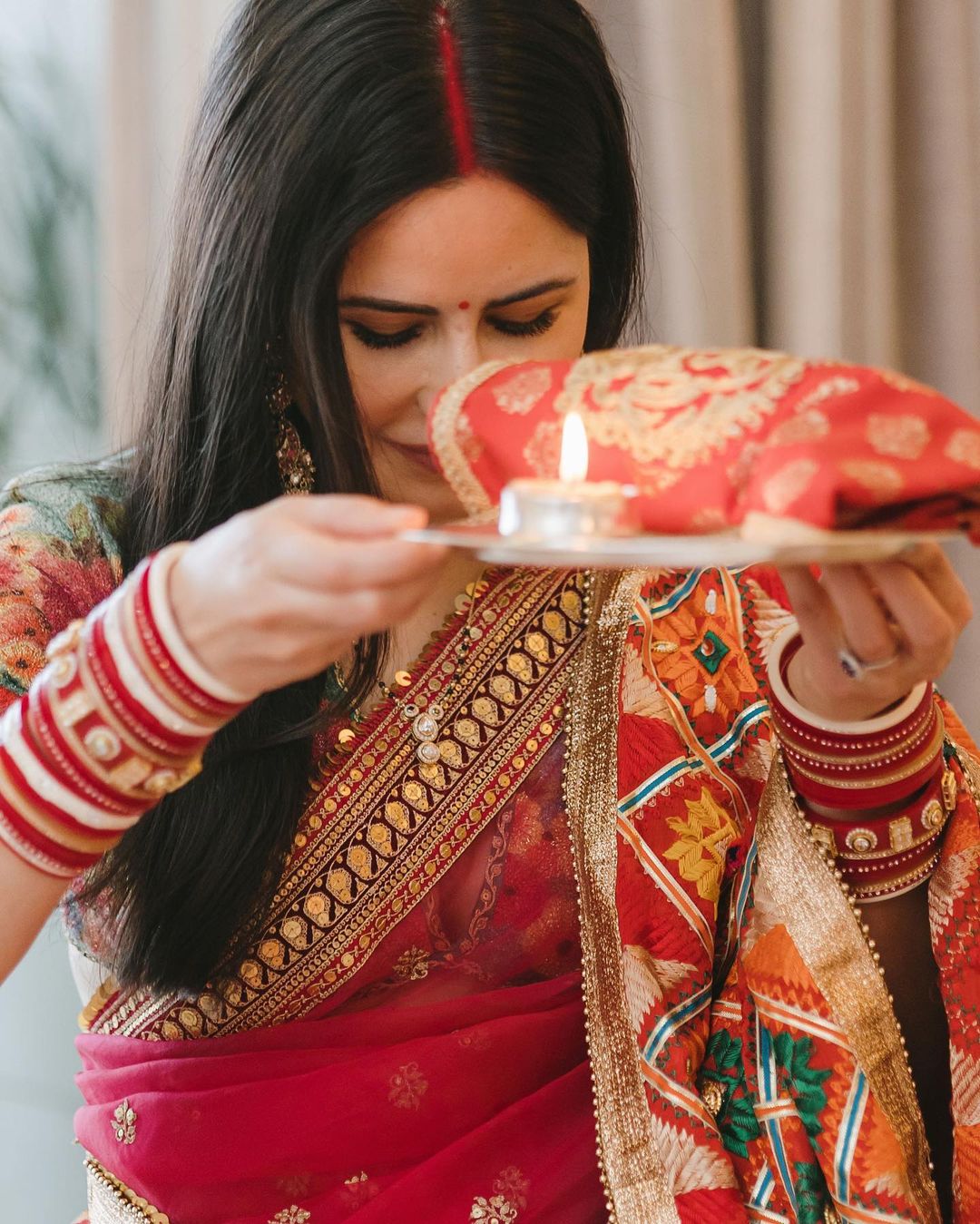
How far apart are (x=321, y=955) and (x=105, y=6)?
3.58ft

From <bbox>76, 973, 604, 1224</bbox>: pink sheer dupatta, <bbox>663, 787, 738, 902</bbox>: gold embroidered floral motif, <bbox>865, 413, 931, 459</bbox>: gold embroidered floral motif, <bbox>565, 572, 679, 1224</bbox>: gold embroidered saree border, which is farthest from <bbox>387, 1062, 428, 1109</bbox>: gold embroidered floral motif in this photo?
<bbox>865, 413, 931, 459</bbox>: gold embroidered floral motif

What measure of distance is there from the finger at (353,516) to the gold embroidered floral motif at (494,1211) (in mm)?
586

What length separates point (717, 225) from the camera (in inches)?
64.2

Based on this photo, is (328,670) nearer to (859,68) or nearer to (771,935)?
(771,935)

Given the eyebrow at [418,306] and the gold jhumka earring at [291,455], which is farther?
the gold jhumka earring at [291,455]

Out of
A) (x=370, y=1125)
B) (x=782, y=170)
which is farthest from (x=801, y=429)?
(x=782, y=170)

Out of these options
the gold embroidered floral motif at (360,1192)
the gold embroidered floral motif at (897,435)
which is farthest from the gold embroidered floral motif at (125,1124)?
the gold embroidered floral motif at (897,435)

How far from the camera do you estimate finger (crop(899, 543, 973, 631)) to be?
738mm

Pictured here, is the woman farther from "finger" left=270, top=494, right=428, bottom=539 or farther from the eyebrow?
"finger" left=270, top=494, right=428, bottom=539

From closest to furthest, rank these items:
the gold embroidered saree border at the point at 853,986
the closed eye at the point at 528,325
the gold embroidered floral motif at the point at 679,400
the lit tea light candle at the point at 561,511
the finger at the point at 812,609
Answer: the lit tea light candle at the point at 561,511
the gold embroidered floral motif at the point at 679,400
the finger at the point at 812,609
the gold embroidered saree border at the point at 853,986
the closed eye at the point at 528,325

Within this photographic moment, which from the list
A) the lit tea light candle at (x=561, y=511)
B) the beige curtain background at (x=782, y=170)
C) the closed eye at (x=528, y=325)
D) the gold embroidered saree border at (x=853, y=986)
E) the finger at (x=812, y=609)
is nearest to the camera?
the lit tea light candle at (x=561, y=511)

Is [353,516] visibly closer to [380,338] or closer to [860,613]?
[860,613]

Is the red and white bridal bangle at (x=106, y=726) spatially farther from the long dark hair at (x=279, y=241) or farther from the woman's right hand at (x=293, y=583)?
the long dark hair at (x=279, y=241)

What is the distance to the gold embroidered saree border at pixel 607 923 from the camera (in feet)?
3.15
